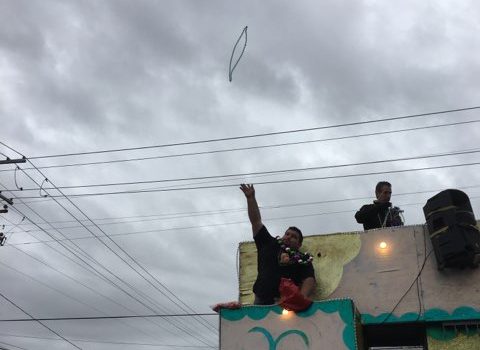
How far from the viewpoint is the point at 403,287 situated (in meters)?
7.09

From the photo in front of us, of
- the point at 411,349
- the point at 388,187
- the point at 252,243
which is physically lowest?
the point at 411,349

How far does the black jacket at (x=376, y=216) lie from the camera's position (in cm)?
796

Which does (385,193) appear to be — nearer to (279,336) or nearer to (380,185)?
(380,185)

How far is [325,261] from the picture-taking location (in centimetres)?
770

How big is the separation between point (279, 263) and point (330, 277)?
105 centimetres

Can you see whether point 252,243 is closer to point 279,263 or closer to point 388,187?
point 279,263

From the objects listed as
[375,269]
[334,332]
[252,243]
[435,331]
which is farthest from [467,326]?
[252,243]

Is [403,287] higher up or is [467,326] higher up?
[403,287]

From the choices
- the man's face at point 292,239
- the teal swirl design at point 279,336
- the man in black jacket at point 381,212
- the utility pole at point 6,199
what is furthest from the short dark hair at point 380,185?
the utility pole at point 6,199

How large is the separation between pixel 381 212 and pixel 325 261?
129 cm

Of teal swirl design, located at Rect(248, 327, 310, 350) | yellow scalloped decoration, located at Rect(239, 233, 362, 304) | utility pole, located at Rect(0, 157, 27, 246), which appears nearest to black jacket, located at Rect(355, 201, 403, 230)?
yellow scalloped decoration, located at Rect(239, 233, 362, 304)

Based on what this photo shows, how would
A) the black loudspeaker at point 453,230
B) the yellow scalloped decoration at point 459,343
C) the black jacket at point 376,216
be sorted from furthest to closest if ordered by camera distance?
the black jacket at point 376,216
the black loudspeaker at point 453,230
the yellow scalloped decoration at point 459,343

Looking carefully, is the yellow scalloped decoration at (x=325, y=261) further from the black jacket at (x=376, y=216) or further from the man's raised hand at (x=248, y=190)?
the man's raised hand at (x=248, y=190)

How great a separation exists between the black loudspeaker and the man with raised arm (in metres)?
1.87
